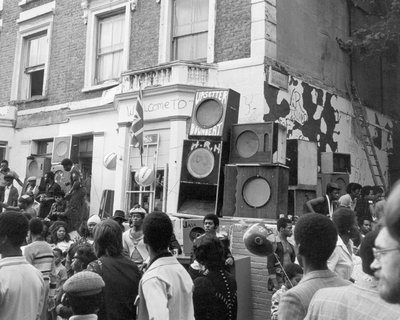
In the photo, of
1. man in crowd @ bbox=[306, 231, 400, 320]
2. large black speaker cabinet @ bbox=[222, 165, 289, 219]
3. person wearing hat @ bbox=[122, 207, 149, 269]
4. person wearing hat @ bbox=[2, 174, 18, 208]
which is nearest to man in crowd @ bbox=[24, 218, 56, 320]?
person wearing hat @ bbox=[122, 207, 149, 269]

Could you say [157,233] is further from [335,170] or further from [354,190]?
[335,170]

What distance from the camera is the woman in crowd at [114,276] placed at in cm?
358

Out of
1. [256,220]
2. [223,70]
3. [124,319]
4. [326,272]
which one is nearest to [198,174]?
[256,220]

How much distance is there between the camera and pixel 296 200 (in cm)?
1052

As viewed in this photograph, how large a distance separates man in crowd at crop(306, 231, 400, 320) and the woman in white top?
2.22m

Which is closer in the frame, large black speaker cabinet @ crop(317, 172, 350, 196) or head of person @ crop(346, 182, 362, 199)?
head of person @ crop(346, 182, 362, 199)

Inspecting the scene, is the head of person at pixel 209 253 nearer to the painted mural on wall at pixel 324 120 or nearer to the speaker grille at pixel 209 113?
Result: the speaker grille at pixel 209 113

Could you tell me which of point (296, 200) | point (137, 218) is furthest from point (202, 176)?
point (137, 218)

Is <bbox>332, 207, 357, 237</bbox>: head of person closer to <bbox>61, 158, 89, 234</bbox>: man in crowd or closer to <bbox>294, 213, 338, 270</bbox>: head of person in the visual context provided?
<bbox>294, 213, 338, 270</bbox>: head of person

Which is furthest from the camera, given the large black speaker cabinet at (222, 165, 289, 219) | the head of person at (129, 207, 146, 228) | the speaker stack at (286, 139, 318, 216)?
the speaker stack at (286, 139, 318, 216)

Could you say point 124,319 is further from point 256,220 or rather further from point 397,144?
point 397,144

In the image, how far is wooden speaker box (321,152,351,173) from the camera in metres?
12.4

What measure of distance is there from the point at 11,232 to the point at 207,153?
6.68m

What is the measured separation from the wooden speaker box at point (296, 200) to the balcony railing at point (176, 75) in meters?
3.02
